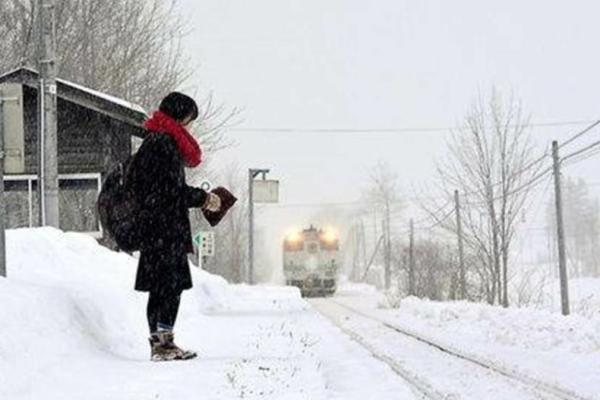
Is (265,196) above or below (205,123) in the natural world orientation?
below

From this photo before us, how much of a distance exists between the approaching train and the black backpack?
31383 millimetres

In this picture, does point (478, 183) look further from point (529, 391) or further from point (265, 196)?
point (529, 391)

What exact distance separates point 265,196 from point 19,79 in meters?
20.7

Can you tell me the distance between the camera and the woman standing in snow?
6.00 m

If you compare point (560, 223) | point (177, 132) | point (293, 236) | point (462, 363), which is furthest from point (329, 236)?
point (177, 132)

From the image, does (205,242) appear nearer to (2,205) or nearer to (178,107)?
(2,205)

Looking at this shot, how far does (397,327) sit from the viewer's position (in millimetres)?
13484

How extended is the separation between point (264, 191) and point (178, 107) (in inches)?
1240

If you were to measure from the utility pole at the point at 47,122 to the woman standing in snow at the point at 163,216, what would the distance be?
768cm

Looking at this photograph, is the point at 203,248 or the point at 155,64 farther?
the point at 155,64

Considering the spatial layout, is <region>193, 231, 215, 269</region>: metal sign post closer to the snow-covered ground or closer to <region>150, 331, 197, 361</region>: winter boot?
the snow-covered ground

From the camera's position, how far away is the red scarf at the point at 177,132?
611 cm

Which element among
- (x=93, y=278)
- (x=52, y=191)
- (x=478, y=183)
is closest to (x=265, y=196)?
(x=478, y=183)

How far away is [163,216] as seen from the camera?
6047 millimetres
